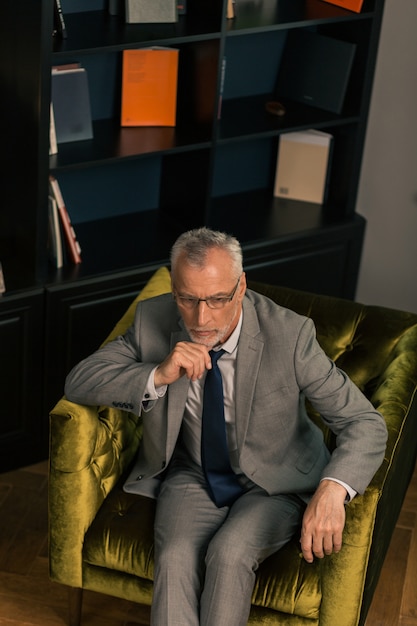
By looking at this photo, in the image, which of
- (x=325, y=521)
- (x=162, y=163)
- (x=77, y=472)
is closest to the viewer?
(x=325, y=521)

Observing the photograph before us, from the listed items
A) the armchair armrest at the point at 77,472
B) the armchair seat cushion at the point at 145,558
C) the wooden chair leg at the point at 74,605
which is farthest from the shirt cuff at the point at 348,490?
the wooden chair leg at the point at 74,605

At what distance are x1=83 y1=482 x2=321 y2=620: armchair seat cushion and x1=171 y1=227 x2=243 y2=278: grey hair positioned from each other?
0.74 m

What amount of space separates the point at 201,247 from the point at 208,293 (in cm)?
12

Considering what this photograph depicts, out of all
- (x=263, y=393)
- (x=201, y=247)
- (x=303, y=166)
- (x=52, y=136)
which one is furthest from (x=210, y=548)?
(x=303, y=166)

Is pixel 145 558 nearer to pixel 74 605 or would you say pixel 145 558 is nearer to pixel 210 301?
pixel 74 605

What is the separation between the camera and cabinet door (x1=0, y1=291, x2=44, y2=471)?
12.6ft

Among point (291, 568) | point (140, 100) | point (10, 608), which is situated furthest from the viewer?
point (140, 100)

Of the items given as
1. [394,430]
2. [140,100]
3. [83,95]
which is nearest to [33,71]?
[83,95]

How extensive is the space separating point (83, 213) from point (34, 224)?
1.93 feet

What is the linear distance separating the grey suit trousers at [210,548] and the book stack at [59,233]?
113 cm

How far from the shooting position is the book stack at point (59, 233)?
Answer: 384cm

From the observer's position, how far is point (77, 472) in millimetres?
3084

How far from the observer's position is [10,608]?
11.5ft

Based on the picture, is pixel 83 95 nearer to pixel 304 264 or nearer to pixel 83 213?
pixel 83 213
